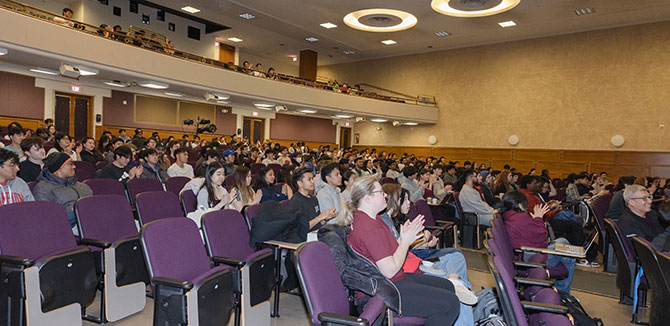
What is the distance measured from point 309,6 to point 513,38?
8.47 metres

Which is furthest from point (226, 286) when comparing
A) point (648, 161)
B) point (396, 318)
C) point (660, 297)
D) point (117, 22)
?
point (648, 161)

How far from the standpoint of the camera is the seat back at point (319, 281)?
2.00 meters

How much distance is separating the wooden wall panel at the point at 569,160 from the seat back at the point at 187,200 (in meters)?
15.1

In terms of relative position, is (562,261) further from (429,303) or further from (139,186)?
(139,186)

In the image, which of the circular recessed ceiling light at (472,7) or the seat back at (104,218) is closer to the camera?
the seat back at (104,218)

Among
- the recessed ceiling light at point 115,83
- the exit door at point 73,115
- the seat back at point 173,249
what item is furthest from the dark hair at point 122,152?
the exit door at point 73,115

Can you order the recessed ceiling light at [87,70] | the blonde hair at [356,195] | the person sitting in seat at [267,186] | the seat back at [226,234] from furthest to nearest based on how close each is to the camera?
the recessed ceiling light at [87,70], the person sitting in seat at [267,186], the seat back at [226,234], the blonde hair at [356,195]

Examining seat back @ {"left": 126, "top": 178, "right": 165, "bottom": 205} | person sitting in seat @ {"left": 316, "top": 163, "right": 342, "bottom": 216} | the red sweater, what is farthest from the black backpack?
seat back @ {"left": 126, "top": 178, "right": 165, "bottom": 205}

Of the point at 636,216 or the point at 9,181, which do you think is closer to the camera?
the point at 9,181

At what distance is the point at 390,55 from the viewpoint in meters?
20.5

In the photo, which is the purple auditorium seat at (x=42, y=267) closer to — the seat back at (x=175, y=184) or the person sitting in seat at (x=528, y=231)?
the seat back at (x=175, y=184)

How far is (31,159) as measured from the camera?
441 centimetres

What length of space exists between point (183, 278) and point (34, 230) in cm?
107

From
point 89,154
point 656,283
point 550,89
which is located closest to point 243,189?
point 656,283
